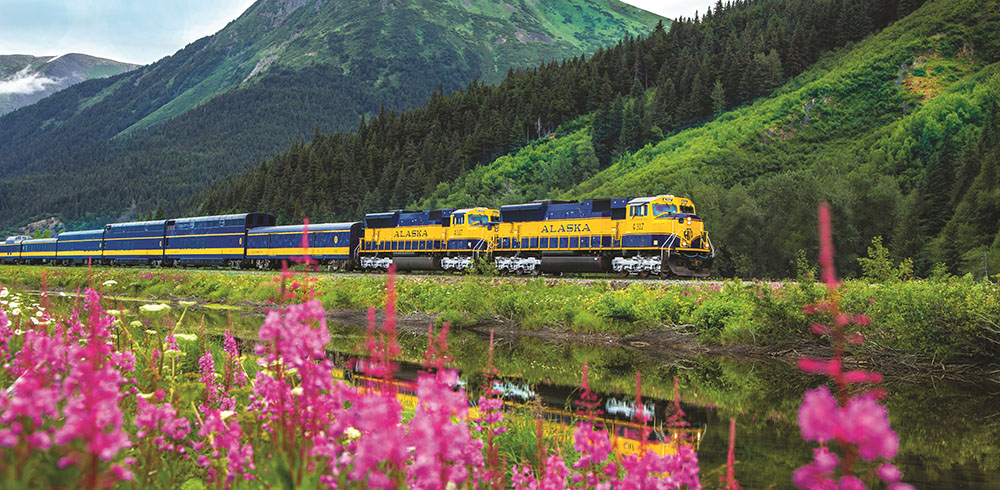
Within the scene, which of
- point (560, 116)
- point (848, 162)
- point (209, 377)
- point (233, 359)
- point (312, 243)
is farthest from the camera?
point (560, 116)

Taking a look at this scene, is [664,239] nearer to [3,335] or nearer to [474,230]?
[474,230]

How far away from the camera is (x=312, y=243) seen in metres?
→ 53.4

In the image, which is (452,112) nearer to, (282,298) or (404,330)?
(404,330)

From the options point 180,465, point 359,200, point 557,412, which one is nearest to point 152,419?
point 180,465

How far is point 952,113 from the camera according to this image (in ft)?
195

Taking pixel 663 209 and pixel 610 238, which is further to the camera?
pixel 610 238

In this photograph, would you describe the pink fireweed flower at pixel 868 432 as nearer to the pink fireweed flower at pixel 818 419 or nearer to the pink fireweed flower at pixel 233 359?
the pink fireweed flower at pixel 818 419

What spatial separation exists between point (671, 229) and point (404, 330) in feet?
42.5

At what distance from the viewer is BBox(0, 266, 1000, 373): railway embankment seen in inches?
742

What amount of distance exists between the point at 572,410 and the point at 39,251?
7887cm

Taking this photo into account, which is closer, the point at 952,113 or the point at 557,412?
the point at 557,412

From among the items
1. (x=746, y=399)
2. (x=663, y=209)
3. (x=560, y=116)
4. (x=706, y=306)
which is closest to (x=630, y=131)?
(x=560, y=116)

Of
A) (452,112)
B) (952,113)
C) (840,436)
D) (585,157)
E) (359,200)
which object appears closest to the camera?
(840,436)

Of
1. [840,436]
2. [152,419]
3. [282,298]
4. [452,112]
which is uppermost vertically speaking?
[452,112]
